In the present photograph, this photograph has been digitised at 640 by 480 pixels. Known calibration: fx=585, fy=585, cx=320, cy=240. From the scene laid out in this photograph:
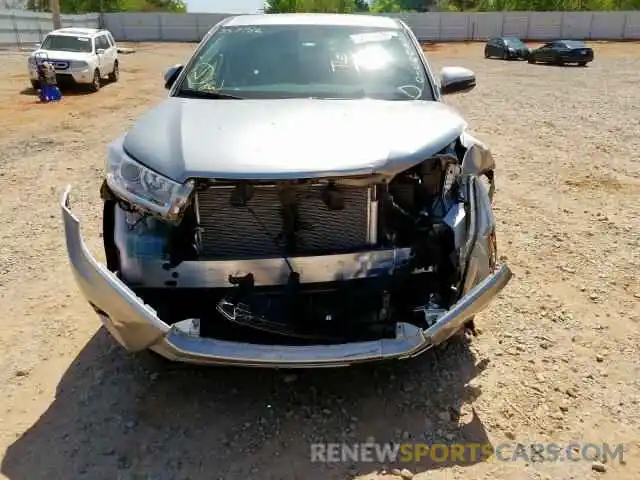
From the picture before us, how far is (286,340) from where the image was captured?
2566 mm

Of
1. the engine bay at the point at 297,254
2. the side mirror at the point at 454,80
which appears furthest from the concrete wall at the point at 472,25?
the engine bay at the point at 297,254

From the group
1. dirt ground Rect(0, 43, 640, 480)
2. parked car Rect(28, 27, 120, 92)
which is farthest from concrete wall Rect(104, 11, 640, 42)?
dirt ground Rect(0, 43, 640, 480)

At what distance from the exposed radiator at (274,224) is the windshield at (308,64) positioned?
3.66 feet

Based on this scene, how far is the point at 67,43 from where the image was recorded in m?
16.1

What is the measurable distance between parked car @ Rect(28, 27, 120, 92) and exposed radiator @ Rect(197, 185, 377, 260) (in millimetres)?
14457

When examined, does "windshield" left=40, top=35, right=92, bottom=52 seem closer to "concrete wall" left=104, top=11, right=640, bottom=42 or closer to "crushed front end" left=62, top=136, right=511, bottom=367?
"crushed front end" left=62, top=136, right=511, bottom=367

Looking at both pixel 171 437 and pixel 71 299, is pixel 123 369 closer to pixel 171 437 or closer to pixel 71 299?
pixel 171 437

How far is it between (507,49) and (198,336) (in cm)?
2881

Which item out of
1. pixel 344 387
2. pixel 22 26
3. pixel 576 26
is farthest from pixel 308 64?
pixel 576 26

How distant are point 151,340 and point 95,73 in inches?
603

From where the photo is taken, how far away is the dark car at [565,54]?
24.6 m

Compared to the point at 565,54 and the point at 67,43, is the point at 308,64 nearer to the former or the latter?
the point at 67,43

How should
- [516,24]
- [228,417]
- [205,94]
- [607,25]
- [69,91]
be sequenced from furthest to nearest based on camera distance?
1. [516,24]
2. [607,25]
3. [69,91]
4. [205,94]
5. [228,417]

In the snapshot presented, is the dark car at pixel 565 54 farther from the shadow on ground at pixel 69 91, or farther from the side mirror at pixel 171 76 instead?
the side mirror at pixel 171 76
